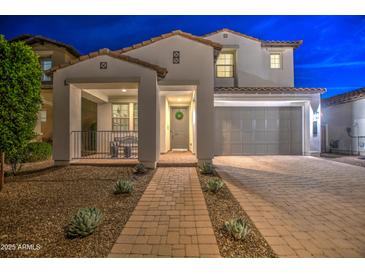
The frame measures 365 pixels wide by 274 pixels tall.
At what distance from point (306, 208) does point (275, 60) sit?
39.4 feet

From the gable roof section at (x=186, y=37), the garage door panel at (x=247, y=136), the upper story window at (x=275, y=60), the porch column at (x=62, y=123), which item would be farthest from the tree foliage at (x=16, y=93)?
the upper story window at (x=275, y=60)

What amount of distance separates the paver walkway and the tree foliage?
3901 millimetres

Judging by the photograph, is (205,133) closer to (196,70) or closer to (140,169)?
(196,70)

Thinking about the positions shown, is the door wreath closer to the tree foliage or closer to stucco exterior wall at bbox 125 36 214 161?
stucco exterior wall at bbox 125 36 214 161

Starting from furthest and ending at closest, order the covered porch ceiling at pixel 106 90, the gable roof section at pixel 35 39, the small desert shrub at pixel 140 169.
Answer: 1. the gable roof section at pixel 35 39
2. the covered porch ceiling at pixel 106 90
3. the small desert shrub at pixel 140 169

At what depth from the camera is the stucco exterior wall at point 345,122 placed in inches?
439

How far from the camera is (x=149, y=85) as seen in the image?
275 inches

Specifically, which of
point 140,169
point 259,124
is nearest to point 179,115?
point 259,124

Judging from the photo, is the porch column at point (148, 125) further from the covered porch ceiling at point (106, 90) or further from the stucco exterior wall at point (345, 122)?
the stucco exterior wall at point (345, 122)

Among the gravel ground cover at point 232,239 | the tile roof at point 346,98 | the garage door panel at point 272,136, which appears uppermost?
the tile roof at point 346,98

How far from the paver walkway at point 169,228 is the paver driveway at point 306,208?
90cm

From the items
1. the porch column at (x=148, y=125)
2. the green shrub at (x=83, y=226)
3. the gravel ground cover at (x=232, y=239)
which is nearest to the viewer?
the gravel ground cover at (x=232, y=239)

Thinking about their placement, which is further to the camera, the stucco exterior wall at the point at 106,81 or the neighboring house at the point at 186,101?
the neighboring house at the point at 186,101

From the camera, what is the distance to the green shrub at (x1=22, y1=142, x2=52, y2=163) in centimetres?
837
